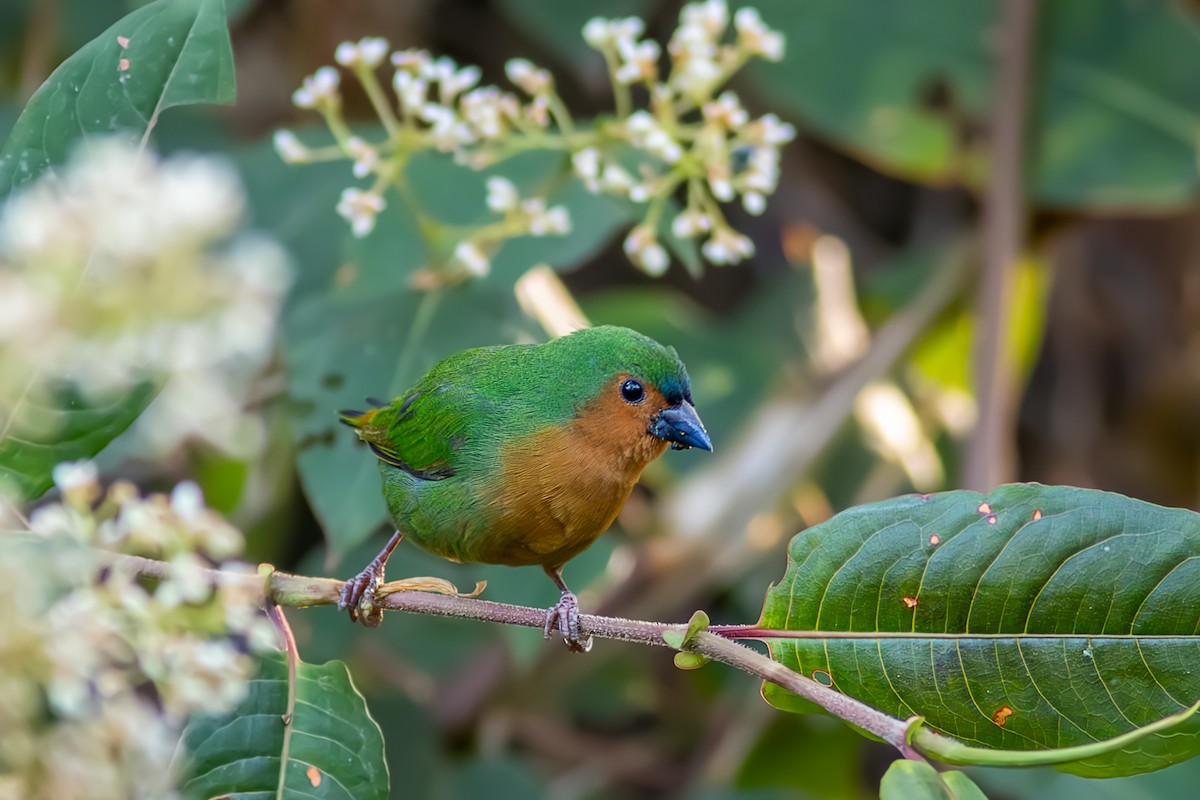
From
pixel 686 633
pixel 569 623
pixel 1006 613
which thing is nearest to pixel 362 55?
pixel 569 623

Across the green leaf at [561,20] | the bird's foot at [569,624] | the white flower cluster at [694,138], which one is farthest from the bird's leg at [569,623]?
the green leaf at [561,20]

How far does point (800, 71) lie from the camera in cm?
349

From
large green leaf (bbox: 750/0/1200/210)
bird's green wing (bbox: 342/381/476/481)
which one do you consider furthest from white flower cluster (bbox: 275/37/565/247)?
large green leaf (bbox: 750/0/1200/210)

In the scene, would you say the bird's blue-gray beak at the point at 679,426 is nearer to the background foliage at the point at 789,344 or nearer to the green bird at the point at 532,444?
the green bird at the point at 532,444

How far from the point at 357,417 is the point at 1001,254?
1955 mm

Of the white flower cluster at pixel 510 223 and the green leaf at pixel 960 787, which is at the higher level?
the white flower cluster at pixel 510 223

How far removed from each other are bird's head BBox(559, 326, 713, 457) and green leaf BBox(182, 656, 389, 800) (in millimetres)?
521

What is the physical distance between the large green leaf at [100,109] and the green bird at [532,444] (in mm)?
405

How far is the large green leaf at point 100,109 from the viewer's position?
140 cm

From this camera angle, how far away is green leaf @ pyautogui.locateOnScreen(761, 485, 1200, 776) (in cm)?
127

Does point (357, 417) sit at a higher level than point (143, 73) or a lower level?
lower

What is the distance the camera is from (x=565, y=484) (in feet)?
5.49

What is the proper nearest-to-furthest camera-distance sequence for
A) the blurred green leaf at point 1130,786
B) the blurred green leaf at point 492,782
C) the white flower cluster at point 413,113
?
the white flower cluster at point 413,113
the blurred green leaf at point 1130,786
the blurred green leaf at point 492,782

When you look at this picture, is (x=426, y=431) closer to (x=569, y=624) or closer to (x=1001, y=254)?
(x=569, y=624)
